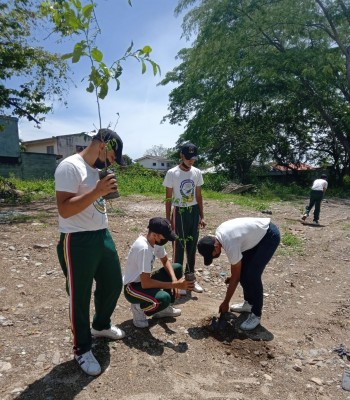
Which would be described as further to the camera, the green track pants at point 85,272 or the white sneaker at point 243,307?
the white sneaker at point 243,307

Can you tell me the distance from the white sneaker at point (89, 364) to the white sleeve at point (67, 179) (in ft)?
→ 4.13

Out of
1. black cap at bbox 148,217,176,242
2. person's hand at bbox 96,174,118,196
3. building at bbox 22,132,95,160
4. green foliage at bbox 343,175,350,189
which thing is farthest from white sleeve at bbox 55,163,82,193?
building at bbox 22,132,95,160

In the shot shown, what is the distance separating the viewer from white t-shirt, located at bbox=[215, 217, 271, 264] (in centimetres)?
318

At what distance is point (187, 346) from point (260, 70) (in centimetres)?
1737

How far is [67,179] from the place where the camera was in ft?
7.27

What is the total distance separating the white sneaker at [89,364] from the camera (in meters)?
2.56

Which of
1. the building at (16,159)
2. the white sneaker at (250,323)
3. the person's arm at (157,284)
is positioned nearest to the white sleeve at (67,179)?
the person's arm at (157,284)

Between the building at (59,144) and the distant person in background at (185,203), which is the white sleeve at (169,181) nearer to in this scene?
the distant person in background at (185,203)

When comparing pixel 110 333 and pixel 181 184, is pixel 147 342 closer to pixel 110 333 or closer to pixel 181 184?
pixel 110 333

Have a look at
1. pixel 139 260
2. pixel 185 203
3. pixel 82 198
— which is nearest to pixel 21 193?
pixel 185 203

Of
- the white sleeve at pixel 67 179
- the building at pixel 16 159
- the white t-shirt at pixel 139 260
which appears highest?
the building at pixel 16 159

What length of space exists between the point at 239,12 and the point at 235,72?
298 centimetres

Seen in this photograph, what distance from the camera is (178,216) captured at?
4078 mm

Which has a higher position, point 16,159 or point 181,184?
point 16,159
